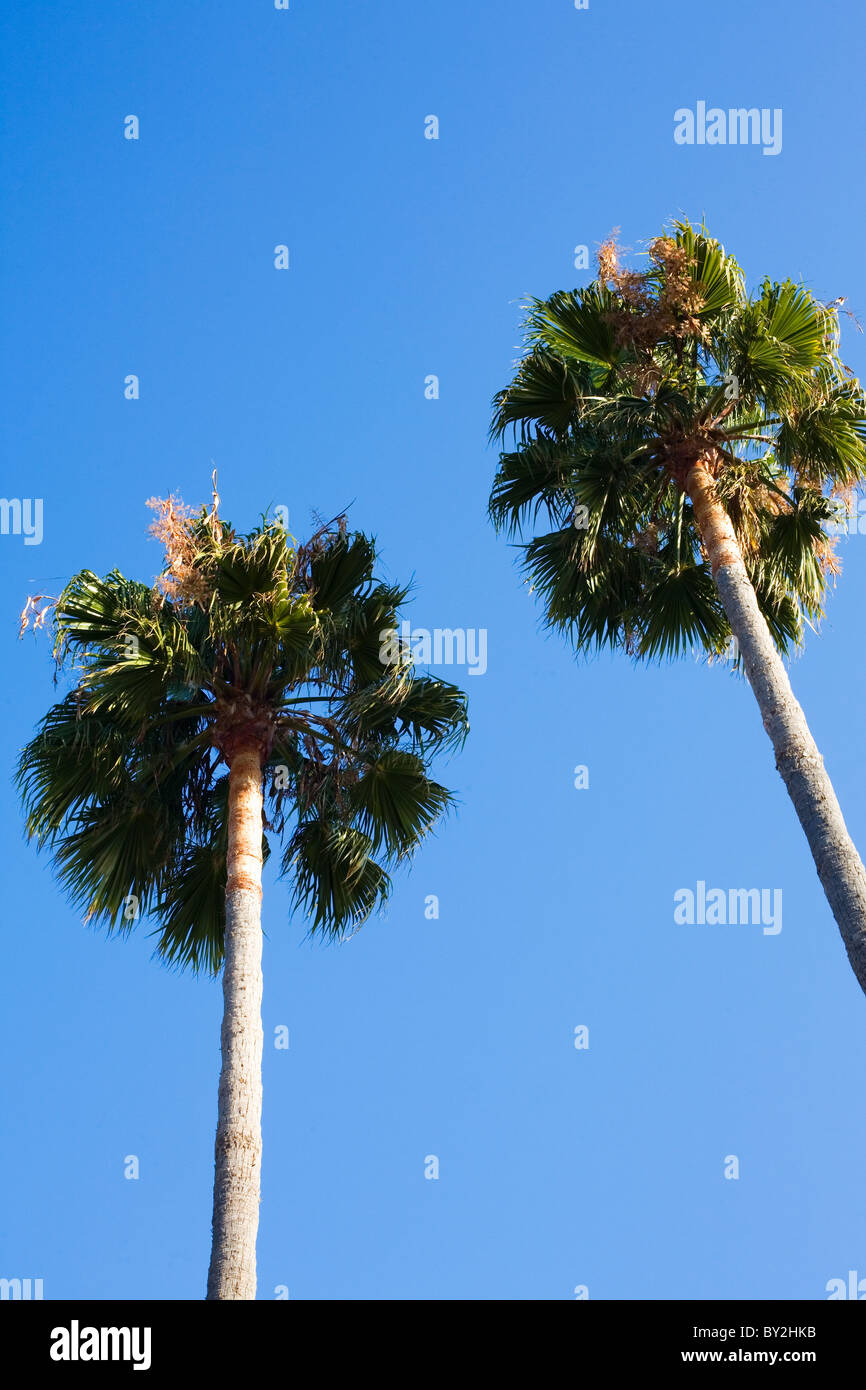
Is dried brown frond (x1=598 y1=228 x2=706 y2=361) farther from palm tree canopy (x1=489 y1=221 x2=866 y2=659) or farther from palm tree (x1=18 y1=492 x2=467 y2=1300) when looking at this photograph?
palm tree (x1=18 y1=492 x2=467 y2=1300)

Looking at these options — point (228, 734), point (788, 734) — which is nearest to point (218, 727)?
point (228, 734)

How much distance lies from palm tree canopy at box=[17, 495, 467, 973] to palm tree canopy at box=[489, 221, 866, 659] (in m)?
2.08

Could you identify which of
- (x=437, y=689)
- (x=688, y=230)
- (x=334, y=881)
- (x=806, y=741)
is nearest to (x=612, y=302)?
(x=688, y=230)

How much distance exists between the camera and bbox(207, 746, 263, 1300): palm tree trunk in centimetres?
988

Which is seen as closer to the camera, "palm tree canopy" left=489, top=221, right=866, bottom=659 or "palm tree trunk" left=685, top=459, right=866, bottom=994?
"palm tree trunk" left=685, top=459, right=866, bottom=994

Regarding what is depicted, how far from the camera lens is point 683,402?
13531mm

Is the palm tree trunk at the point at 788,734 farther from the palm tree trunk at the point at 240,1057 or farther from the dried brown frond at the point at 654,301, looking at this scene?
the palm tree trunk at the point at 240,1057

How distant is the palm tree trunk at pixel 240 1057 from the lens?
988 cm

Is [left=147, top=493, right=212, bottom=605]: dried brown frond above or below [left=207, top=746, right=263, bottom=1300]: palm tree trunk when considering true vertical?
above

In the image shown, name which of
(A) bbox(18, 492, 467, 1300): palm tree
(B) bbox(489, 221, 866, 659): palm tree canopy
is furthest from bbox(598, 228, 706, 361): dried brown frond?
(A) bbox(18, 492, 467, 1300): palm tree

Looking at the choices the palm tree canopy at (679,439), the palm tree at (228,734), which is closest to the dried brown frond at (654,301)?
the palm tree canopy at (679,439)

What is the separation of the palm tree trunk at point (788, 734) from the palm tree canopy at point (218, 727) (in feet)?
9.74
